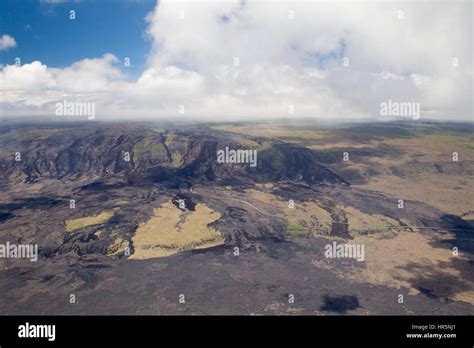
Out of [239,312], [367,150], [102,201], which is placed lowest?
[239,312]

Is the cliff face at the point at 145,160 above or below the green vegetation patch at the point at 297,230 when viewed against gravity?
above

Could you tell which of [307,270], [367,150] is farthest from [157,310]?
[367,150]

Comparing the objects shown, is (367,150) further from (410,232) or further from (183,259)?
(183,259)

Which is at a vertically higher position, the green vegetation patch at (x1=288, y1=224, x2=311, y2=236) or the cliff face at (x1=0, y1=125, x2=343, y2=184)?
the cliff face at (x1=0, y1=125, x2=343, y2=184)

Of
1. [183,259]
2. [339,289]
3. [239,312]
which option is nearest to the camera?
[239,312]

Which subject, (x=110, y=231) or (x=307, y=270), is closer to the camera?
(x=307, y=270)

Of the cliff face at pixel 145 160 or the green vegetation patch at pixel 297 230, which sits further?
the cliff face at pixel 145 160

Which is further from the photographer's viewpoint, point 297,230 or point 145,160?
point 145,160

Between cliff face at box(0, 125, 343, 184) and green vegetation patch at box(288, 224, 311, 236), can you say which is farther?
cliff face at box(0, 125, 343, 184)

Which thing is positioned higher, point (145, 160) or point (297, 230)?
point (145, 160)

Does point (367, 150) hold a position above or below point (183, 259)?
above
